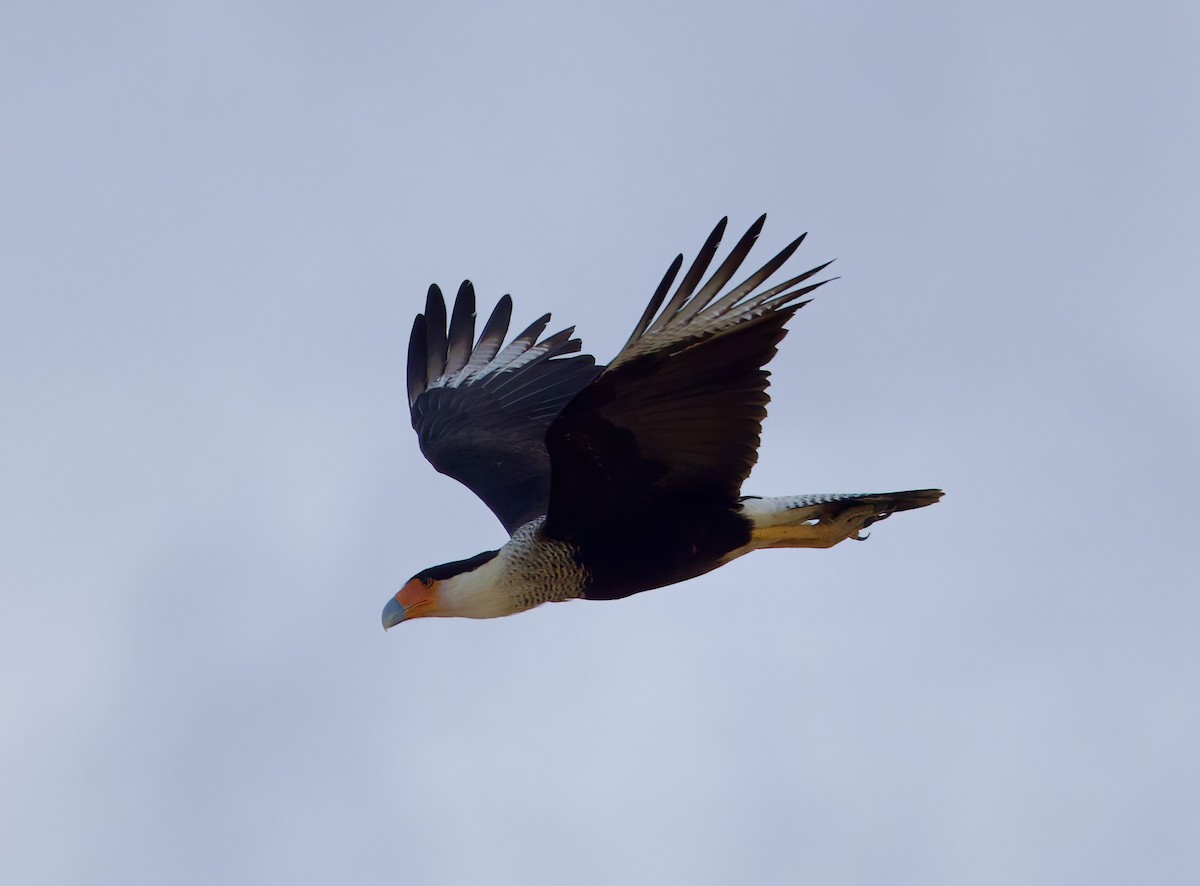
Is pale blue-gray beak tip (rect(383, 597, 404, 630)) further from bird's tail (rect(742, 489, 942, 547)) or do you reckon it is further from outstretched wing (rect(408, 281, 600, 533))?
bird's tail (rect(742, 489, 942, 547))

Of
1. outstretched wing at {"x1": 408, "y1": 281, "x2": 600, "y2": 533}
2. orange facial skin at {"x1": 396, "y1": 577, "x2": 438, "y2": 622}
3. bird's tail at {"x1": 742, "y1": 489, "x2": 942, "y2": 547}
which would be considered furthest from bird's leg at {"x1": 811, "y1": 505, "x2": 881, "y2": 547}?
orange facial skin at {"x1": 396, "y1": 577, "x2": 438, "y2": 622}

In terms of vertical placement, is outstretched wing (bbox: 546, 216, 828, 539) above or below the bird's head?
above

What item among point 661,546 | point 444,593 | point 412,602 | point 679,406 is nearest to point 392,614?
point 412,602

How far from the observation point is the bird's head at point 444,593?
9047mm

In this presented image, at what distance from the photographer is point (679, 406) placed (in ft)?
27.1

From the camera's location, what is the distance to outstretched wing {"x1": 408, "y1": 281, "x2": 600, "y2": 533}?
34.1 ft

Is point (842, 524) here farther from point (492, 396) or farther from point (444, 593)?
point (492, 396)

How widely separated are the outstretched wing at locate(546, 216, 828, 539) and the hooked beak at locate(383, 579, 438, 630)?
2.44 ft

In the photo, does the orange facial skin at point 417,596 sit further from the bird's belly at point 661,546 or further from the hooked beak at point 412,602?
the bird's belly at point 661,546

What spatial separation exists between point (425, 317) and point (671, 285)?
4111 millimetres

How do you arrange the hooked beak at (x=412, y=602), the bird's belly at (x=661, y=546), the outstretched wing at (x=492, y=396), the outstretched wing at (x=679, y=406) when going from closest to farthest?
1. the outstretched wing at (x=679, y=406)
2. the bird's belly at (x=661, y=546)
3. the hooked beak at (x=412, y=602)
4. the outstretched wing at (x=492, y=396)

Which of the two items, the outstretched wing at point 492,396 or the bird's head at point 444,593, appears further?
the outstretched wing at point 492,396

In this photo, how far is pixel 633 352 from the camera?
792 cm

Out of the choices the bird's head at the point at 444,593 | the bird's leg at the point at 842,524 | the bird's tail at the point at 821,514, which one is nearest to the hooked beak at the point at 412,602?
the bird's head at the point at 444,593
